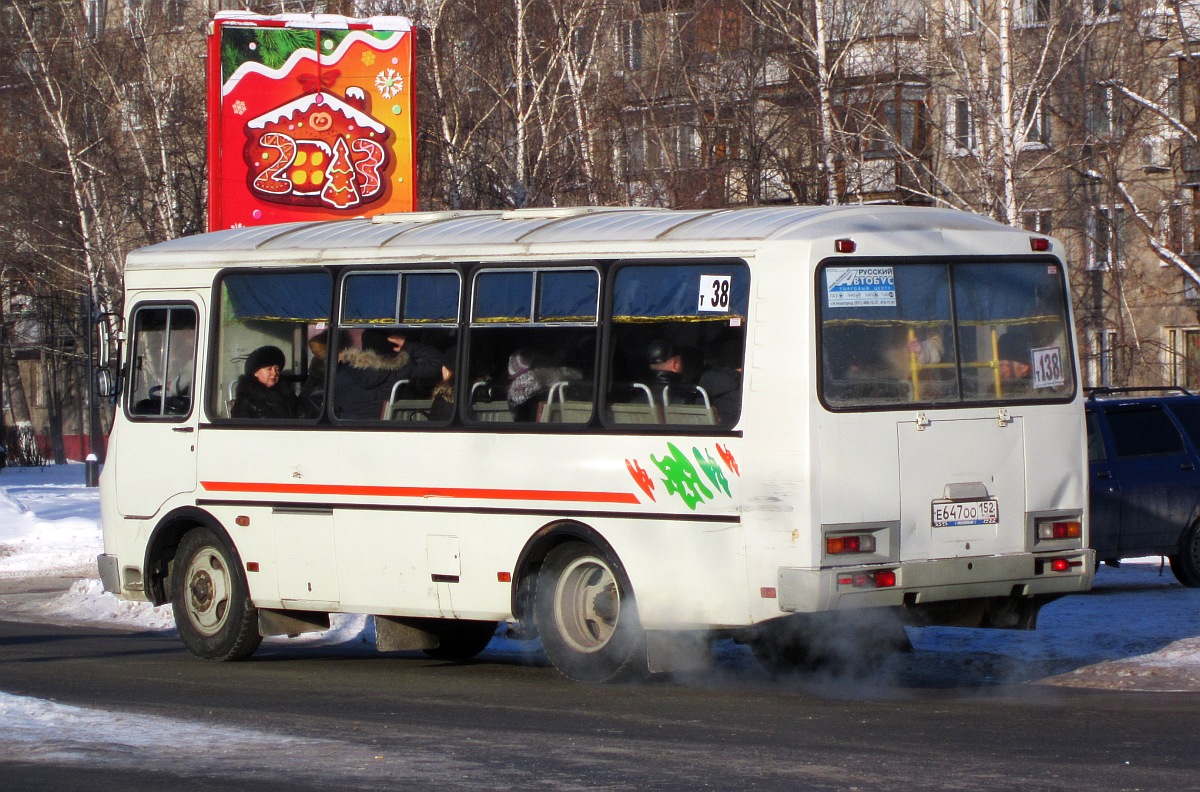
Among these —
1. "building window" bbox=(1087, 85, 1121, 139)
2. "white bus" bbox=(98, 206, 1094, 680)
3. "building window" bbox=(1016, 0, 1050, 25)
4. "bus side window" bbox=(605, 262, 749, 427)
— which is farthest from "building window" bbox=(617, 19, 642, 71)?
"bus side window" bbox=(605, 262, 749, 427)

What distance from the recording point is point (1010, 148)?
27.8m

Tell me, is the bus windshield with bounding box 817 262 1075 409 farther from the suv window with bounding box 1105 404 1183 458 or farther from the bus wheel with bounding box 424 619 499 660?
the suv window with bounding box 1105 404 1183 458

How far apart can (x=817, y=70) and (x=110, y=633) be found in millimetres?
19271

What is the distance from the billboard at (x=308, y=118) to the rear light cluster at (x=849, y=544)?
38.3 feet

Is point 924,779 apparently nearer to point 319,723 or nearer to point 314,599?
point 319,723

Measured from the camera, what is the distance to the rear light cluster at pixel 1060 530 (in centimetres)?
1030

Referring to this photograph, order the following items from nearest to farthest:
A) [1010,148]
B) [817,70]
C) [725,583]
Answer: [725,583] < [1010,148] < [817,70]

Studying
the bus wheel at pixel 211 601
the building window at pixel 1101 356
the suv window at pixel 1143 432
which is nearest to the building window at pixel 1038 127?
the building window at pixel 1101 356

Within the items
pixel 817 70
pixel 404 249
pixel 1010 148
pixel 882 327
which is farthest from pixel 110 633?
pixel 817 70

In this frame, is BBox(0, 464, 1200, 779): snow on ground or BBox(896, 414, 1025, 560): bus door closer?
BBox(0, 464, 1200, 779): snow on ground

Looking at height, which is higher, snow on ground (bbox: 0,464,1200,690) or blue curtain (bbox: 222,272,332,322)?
blue curtain (bbox: 222,272,332,322)

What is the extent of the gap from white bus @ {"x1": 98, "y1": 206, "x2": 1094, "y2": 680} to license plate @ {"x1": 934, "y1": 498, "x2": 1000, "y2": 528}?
1cm

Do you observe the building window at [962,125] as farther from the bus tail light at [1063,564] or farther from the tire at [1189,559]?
the bus tail light at [1063,564]

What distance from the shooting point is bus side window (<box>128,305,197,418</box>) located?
41.7ft
